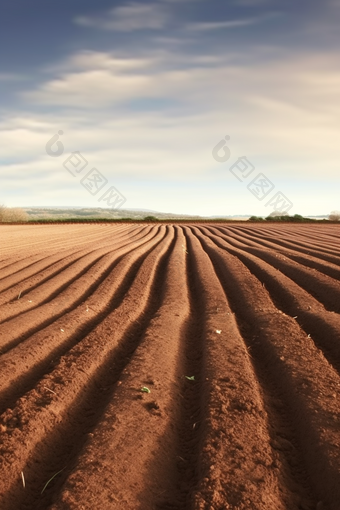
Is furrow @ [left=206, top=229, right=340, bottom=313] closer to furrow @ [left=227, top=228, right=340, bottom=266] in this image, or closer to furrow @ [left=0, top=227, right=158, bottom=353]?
furrow @ [left=227, top=228, right=340, bottom=266]

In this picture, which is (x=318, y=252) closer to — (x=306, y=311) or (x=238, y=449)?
(x=306, y=311)

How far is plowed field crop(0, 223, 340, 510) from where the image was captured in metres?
2.37

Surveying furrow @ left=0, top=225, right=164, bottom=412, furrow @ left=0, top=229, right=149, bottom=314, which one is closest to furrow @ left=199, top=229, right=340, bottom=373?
furrow @ left=0, top=225, right=164, bottom=412

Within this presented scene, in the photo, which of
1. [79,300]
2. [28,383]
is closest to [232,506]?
[28,383]

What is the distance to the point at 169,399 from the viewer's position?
3.36 m

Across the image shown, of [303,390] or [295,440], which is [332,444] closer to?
[295,440]

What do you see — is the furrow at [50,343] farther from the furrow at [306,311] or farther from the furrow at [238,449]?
the furrow at [306,311]

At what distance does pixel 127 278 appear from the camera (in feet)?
27.0

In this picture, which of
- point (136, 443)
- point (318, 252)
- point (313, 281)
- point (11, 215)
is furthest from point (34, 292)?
point (11, 215)

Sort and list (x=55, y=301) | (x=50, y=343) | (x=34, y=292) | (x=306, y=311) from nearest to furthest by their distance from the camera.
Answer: (x=50, y=343) < (x=306, y=311) < (x=55, y=301) < (x=34, y=292)

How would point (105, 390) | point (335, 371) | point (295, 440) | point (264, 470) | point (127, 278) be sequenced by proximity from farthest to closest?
point (127, 278) < point (335, 371) < point (105, 390) < point (295, 440) < point (264, 470)

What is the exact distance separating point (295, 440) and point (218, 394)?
0.68 meters

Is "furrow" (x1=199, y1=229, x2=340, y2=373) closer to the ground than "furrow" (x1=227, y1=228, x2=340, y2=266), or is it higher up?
closer to the ground

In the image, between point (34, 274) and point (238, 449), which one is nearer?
point (238, 449)
